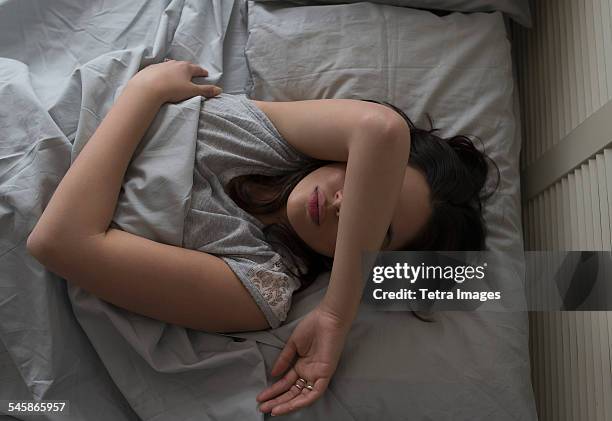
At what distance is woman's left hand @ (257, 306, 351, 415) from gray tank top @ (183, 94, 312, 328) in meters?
0.05

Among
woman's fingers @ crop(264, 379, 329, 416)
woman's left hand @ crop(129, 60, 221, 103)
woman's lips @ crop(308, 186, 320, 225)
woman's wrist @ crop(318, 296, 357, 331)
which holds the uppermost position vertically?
woman's left hand @ crop(129, 60, 221, 103)

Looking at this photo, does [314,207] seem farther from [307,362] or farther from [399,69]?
[399,69]

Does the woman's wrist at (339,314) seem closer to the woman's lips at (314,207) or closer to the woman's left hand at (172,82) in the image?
the woman's lips at (314,207)

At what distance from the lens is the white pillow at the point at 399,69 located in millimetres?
1206

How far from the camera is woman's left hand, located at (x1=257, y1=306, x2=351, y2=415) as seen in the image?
1021 millimetres

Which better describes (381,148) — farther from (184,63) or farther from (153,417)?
(153,417)

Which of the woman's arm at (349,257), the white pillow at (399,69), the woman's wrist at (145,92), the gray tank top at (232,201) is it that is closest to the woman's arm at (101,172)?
the woman's wrist at (145,92)

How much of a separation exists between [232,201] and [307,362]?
1.00 feet

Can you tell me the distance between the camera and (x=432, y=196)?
105 centimetres

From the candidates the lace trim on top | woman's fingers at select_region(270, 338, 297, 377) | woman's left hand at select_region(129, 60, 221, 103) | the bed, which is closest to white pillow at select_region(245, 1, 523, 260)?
the bed

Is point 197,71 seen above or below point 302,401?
above

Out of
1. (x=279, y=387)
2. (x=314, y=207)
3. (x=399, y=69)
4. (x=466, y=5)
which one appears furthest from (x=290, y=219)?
(x=466, y=5)

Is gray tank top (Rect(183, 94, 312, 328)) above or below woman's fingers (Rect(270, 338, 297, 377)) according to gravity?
above

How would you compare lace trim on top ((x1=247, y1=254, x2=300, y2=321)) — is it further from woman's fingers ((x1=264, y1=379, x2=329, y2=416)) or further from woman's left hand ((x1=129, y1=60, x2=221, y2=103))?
woman's left hand ((x1=129, y1=60, x2=221, y2=103))
